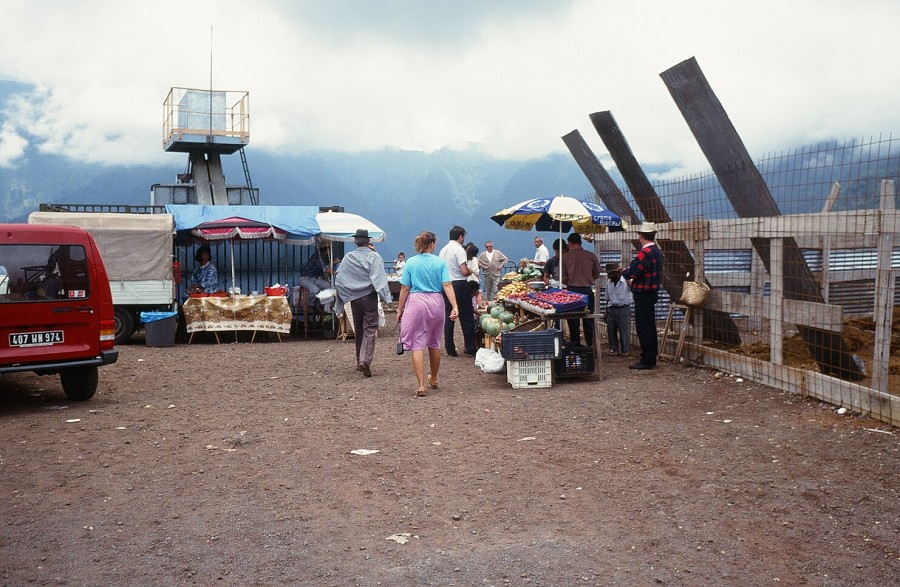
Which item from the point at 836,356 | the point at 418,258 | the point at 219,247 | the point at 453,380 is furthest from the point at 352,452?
the point at 219,247

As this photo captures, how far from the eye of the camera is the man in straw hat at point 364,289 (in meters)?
11.3

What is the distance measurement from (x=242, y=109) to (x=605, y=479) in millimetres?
28389

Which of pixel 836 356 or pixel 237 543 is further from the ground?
pixel 836 356

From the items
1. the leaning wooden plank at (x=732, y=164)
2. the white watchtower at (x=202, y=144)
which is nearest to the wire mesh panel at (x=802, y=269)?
the leaning wooden plank at (x=732, y=164)

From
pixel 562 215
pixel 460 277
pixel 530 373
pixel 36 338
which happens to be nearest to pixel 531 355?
pixel 530 373

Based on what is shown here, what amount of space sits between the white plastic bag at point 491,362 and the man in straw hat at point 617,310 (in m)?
2.37

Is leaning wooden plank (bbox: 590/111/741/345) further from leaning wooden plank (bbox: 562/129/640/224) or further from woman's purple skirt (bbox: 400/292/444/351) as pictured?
woman's purple skirt (bbox: 400/292/444/351)

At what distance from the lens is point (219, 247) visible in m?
18.7

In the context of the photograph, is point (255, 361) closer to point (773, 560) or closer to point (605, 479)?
point (605, 479)

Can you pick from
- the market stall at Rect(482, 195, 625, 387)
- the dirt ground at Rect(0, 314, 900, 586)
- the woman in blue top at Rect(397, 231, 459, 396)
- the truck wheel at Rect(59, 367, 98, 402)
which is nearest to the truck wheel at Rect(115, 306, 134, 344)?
the dirt ground at Rect(0, 314, 900, 586)

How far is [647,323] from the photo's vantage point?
1120 centimetres

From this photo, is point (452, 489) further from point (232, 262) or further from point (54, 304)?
point (232, 262)

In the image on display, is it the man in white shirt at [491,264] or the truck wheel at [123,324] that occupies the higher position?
the man in white shirt at [491,264]

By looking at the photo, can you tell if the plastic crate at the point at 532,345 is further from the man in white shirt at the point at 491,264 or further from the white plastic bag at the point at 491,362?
the man in white shirt at the point at 491,264
